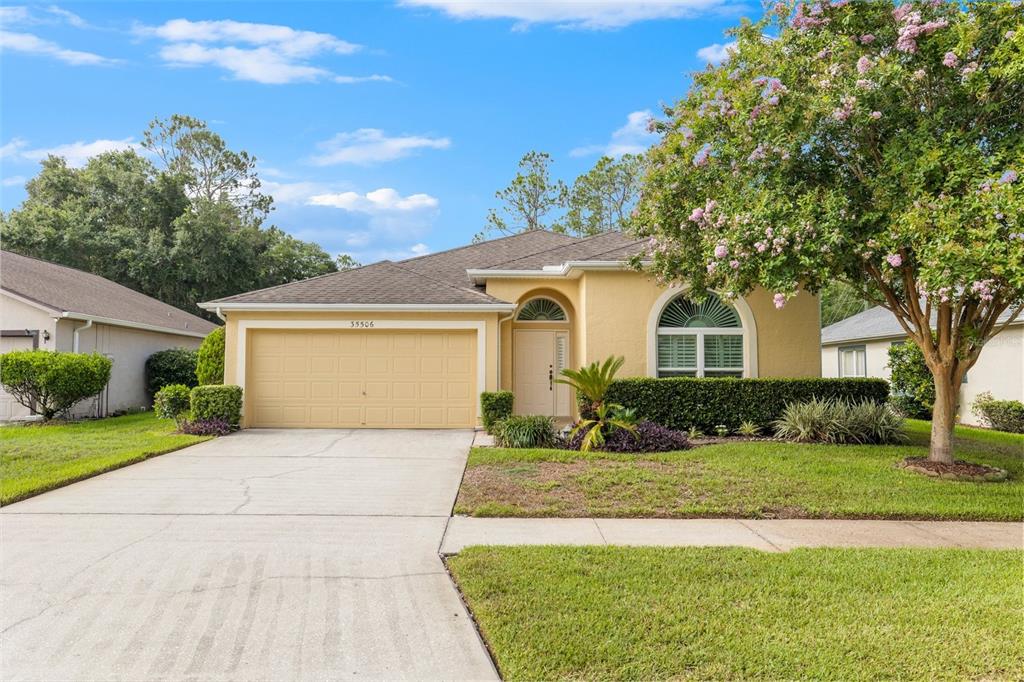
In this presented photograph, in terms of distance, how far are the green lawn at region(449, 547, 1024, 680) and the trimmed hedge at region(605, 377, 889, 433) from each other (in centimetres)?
690

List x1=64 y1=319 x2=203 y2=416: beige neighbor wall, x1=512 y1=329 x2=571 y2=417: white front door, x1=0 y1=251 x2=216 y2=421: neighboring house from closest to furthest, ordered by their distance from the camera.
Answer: x1=512 y1=329 x2=571 y2=417: white front door
x1=0 y1=251 x2=216 y2=421: neighboring house
x1=64 y1=319 x2=203 y2=416: beige neighbor wall

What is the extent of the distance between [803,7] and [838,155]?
2050 millimetres

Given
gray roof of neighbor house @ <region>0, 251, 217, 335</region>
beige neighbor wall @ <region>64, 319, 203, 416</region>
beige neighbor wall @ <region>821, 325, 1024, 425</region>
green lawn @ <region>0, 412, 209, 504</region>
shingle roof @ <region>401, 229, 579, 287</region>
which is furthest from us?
shingle roof @ <region>401, 229, 579, 287</region>

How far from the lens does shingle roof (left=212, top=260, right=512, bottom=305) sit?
539 inches

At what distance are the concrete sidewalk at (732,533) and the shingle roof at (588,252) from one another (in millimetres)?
7799

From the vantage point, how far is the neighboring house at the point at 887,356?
1552 centimetres

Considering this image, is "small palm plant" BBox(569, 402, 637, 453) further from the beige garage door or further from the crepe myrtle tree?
the beige garage door

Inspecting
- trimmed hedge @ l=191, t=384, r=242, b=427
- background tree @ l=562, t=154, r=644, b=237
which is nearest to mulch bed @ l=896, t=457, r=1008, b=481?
trimmed hedge @ l=191, t=384, r=242, b=427

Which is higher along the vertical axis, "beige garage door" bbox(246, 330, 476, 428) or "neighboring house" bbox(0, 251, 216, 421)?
"neighboring house" bbox(0, 251, 216, 421)

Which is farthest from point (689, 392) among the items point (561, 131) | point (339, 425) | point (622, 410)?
point (561, 131)

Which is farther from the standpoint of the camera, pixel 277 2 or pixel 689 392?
pixel 689 392

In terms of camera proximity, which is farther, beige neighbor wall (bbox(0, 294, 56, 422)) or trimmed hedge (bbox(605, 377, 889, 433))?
beige neighbor wall (bbox(0, 294, 56, 422))

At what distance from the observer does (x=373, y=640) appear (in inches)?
143

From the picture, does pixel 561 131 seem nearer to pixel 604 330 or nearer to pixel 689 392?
pixel 604 330
